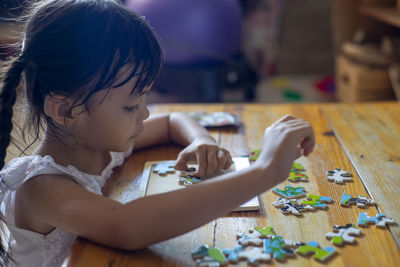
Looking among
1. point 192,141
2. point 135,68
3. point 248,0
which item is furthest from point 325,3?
point 135,68

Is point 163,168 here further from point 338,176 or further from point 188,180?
point 338,176

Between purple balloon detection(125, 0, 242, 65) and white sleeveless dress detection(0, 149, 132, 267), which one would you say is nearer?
white sleeveless dress detection(0, 149, 132, 267)

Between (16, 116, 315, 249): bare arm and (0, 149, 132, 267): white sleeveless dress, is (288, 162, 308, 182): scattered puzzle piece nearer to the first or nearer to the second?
(16, 116, 315, 249): bare arm

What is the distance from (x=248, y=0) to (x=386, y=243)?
9.66ft

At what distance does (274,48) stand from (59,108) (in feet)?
9.90

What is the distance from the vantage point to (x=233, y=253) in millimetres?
793

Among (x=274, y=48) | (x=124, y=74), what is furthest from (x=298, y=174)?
(x=274, y=48)

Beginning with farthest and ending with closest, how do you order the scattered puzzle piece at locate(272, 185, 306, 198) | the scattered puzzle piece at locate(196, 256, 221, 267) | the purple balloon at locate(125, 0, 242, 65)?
the purple balloon at locate(125, 0, 242, 65)
the scattered puzzle piece at locate(272, 185, 306, 198)
the scattered puzzle piece at locate(196, 256, 221, 267)

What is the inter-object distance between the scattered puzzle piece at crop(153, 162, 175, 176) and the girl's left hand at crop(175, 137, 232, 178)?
3 centimetres

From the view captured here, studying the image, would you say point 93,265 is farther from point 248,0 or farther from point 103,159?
point 248,0

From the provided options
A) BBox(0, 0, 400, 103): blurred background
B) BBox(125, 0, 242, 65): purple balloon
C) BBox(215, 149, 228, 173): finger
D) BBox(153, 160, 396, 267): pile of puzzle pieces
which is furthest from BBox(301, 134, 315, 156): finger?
BBox(125, 0, 242, 65): purple balloon

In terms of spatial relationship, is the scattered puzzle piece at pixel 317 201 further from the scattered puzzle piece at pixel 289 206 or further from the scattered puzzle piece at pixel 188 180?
the scattered puzzle piece at pixel 188 180

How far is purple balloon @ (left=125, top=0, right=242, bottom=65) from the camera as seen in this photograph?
249cm

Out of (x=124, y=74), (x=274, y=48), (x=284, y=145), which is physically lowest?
(x=274, y=48)
